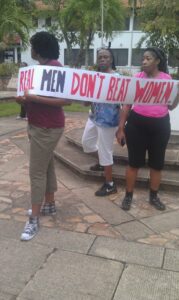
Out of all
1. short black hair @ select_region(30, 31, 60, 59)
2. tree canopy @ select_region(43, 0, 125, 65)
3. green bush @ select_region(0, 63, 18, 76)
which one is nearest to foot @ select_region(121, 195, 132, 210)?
short black hair @ select_region(30, 31, 60, 59)

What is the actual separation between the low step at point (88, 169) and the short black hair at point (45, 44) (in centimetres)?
212

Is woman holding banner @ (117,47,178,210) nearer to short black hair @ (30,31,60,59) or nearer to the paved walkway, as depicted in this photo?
the paved walkway

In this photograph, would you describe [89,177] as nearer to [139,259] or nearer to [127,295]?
[139,259]

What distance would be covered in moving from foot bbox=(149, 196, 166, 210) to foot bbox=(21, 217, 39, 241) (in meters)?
1.42

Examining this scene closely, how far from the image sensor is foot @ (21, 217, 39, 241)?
13.4 ft

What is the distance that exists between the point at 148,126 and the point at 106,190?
1.15m

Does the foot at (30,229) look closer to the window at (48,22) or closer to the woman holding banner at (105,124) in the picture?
the woman holding banner at (105,124)

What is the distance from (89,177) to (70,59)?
29442mm

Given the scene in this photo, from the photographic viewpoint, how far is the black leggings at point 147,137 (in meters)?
4.53

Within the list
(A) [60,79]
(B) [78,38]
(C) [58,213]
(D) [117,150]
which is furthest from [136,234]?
(B) [78,38]

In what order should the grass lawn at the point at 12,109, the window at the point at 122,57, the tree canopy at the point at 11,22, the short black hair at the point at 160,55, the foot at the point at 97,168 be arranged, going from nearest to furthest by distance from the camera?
the short black hair at the point at 160,55, the foot at the point at 97,168, the grass lawn at the point at 12,109, the tree canopy at the point at 11,22, the window at the point at 122,57

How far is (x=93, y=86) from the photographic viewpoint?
4.49 meters

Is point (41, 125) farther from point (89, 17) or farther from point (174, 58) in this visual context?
point (89, 17)

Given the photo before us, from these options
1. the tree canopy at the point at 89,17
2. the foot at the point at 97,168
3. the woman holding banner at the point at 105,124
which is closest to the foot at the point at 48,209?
the woman holding banner at the point at 105,124
